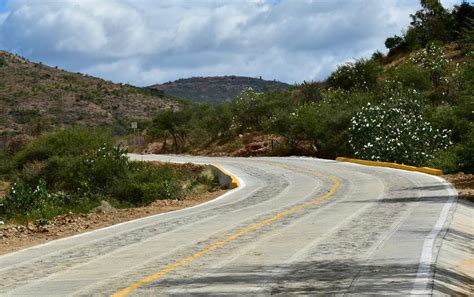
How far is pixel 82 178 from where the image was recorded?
4469cm

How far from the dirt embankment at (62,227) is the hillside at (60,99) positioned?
6277cm

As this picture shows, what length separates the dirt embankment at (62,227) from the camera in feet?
55.1

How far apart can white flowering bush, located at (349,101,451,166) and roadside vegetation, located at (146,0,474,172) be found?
0.05 metres

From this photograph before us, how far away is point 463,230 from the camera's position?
640 inches

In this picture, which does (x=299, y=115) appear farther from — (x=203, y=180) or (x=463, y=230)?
(x=463, y=230)

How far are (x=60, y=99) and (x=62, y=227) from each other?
299 feet

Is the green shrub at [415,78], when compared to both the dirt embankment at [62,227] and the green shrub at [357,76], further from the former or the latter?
the dirt embankment at [62,227]

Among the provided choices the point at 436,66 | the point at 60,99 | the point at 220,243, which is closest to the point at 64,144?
the point at 436,66

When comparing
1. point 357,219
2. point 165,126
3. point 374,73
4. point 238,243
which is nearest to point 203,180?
point 357,219

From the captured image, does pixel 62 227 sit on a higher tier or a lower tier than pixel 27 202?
lower

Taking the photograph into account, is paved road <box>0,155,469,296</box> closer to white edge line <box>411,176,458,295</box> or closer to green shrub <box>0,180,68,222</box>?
white edge line <box>411,176,458,295</box>

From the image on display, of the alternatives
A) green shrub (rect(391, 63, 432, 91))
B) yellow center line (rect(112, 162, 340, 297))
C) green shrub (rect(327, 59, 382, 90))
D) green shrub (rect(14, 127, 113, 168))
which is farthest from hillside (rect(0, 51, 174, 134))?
yellow center line (rect(112, 162, 340, 297))

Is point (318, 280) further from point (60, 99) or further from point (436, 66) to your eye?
point (60, 99)

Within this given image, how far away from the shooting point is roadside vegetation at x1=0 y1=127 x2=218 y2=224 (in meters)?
29.8
